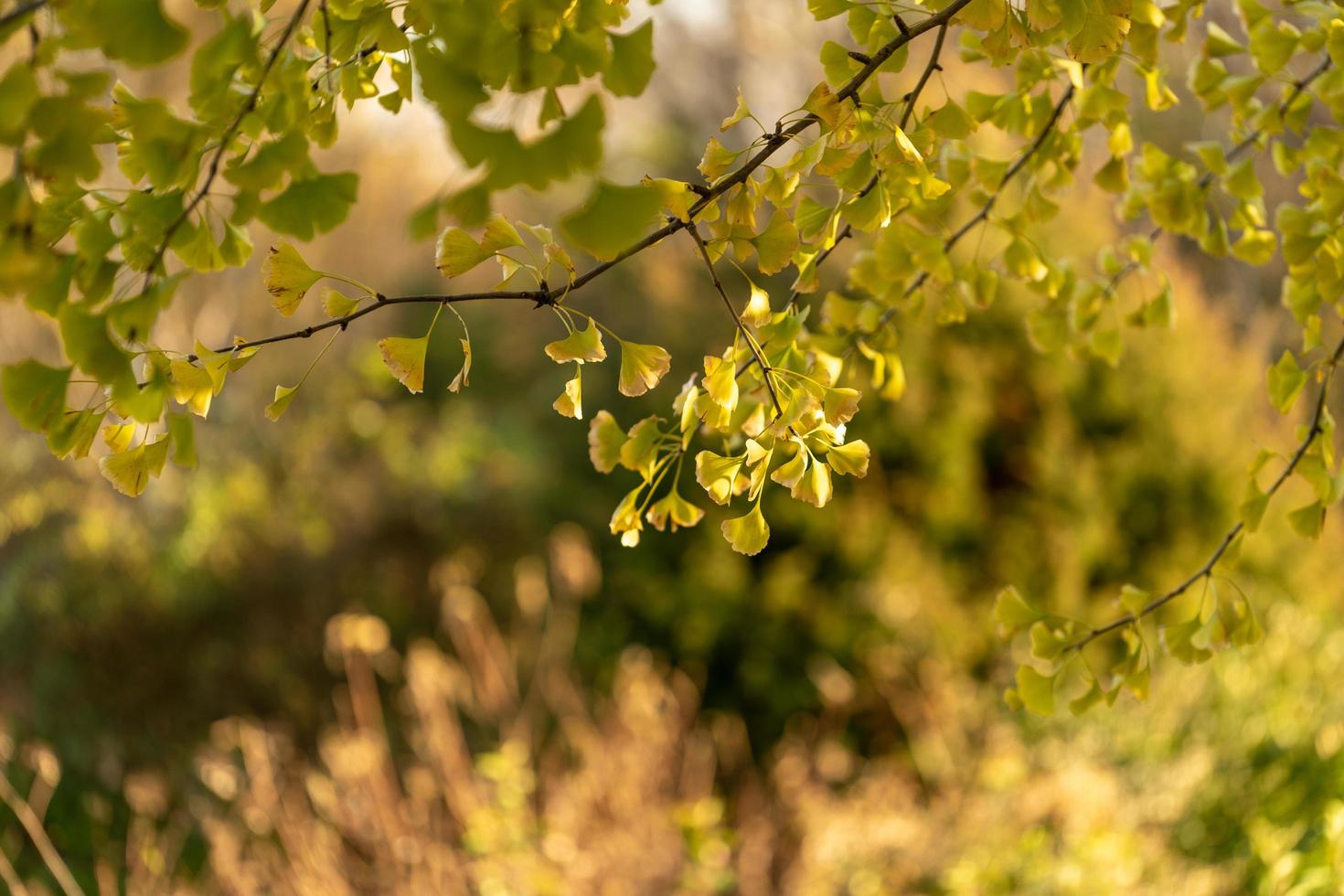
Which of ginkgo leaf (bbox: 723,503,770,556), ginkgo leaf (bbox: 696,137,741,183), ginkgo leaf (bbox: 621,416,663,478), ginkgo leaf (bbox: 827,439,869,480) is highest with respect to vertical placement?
ginkgo leaf (bbox: 696,137,741,183)

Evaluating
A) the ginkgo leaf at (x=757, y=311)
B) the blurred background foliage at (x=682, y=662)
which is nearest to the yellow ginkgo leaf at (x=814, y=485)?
the ginkgo leaf at (x=757, y=311)

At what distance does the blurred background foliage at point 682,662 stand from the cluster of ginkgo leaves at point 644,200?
1.03 m

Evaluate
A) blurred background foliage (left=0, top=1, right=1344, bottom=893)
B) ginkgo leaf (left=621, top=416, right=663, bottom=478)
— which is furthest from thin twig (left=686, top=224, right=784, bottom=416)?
blurred background foliage (left=0, top=1, right=1344, bottom=893)

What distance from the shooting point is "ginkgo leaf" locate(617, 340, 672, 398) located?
0.75 meters

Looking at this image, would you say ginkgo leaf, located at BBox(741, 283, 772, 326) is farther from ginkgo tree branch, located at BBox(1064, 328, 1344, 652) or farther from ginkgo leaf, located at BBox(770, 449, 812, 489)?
ginkgo tree branch, located at BBox(1064, 328, 1344, 652)

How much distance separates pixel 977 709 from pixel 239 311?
6992 millimetres

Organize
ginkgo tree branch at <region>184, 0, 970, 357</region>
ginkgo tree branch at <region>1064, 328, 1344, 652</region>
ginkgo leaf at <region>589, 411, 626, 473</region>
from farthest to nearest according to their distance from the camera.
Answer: ginkgo tree branch at <region>1064, 328, 1344, 652</region> < ginkgo leaf at <region>589, 411, 626, 473</region> < ginkgo tree branch at <region>184, 0, 970, 357</region>

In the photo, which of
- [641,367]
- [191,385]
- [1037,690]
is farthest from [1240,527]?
[191,385]

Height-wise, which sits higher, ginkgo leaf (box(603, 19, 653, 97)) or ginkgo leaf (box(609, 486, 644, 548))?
ginkgo leaf (box(603, 19, 653, 97))

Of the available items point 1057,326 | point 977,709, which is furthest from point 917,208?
point 977,709

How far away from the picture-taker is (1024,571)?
330 cm

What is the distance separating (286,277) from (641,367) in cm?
25

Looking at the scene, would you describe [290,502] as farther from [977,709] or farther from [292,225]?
[292,225]

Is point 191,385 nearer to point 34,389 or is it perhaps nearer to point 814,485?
point 34,389
